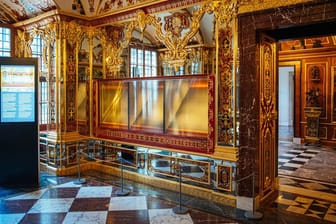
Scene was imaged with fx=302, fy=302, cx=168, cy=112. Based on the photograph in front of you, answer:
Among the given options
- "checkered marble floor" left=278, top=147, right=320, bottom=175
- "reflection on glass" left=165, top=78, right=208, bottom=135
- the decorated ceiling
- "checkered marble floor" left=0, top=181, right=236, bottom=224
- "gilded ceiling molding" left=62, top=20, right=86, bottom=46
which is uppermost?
the decorated ceiling

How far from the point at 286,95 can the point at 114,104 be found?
1150 centimetres

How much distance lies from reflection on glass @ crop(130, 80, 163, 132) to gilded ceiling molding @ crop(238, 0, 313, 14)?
187cm

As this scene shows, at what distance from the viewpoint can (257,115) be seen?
4.03 meters

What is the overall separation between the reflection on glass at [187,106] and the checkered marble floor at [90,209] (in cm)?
122

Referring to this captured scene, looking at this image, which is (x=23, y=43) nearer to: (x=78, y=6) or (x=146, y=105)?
(x=78, y=6)

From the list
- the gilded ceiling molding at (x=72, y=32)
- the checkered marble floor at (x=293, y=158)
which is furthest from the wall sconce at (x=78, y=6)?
the checkered marble floor at (x=293, y=158)

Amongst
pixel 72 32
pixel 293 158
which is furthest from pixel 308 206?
pixel 72 32

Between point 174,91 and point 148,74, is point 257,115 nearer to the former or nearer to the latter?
point 174,91

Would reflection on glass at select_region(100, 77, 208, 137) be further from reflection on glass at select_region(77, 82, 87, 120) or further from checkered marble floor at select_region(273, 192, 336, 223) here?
checkered marble floor at select_region(273, 192, 336, 223)

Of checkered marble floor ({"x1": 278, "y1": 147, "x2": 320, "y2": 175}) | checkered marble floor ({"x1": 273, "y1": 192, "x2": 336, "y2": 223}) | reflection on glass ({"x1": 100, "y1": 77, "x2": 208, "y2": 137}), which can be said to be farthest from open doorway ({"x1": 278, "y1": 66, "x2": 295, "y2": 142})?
reflection on glass ({"x1": 100, "y1": 77, "x2": 208, "y2": 137})

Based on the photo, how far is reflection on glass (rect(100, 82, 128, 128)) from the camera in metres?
5.88

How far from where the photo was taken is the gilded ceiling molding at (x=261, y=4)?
361cm

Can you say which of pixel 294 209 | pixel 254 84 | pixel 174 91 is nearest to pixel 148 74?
pixel 174 91

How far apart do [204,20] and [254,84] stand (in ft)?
4.42
